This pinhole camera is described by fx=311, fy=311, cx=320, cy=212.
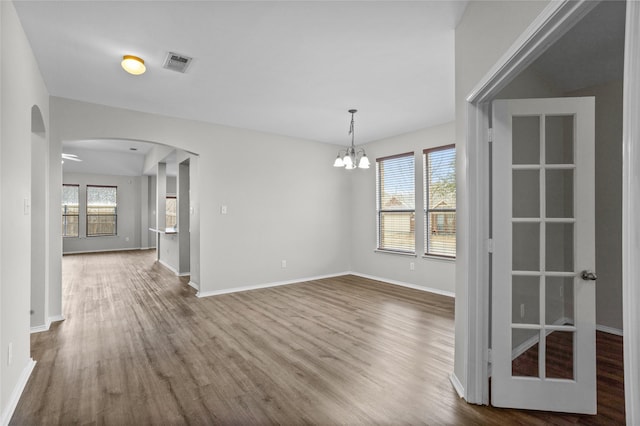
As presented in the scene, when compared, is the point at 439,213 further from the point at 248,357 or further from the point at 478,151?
the point at 248,357

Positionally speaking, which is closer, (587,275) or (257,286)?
(587,275)

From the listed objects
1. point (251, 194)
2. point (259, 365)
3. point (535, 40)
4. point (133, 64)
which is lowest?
point (259, 365)

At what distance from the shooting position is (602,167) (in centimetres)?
346

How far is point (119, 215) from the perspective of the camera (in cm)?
1085

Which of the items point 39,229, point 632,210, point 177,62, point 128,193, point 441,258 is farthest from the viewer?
point 128,193

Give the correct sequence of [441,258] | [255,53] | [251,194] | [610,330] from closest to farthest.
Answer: [255,53] → [610,330] → [441,258] → [251,194]

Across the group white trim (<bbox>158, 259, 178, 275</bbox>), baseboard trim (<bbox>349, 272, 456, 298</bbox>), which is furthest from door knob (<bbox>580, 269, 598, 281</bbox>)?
white trim (<bbox>158, 259, 178, 275</bbox>)

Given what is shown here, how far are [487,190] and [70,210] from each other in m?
12.1

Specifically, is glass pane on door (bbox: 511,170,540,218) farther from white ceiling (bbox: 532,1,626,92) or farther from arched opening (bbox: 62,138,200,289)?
arched opening (bbox: 62,138,200,289)

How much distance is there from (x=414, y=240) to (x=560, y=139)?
3465 millimetres

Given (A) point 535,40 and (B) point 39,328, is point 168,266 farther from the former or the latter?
(A) point 535,40

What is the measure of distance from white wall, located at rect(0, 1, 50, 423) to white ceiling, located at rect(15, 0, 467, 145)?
32 centimetres

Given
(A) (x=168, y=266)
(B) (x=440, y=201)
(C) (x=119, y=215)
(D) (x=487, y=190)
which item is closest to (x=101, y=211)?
(C) (x=119, y=215)

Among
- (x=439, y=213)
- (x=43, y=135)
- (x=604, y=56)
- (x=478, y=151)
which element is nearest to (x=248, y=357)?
(x=478, y=151)
